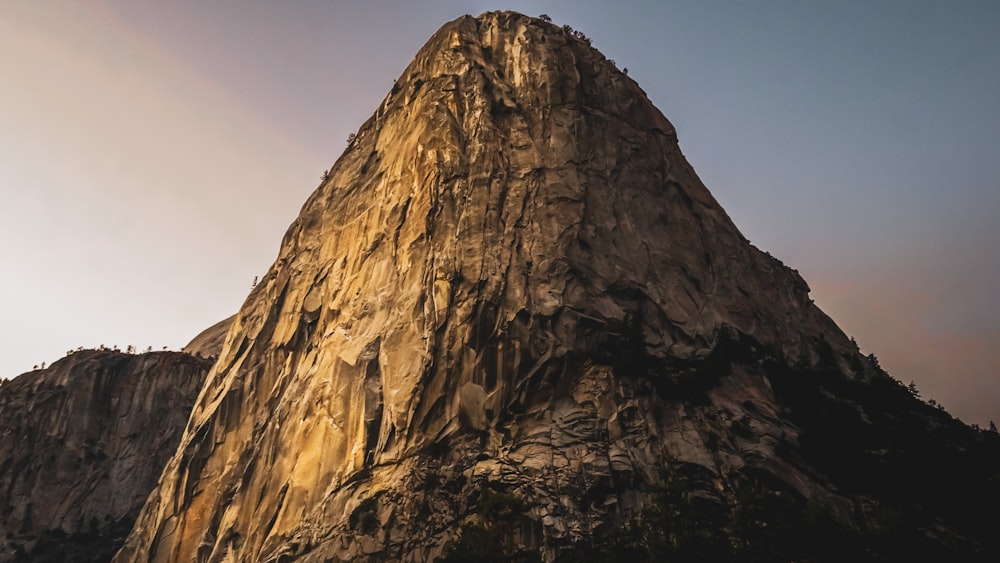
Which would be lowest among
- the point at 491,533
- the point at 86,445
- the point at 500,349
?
the point at 491,533

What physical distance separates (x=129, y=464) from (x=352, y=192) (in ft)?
126

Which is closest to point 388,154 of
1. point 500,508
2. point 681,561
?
point 500,508

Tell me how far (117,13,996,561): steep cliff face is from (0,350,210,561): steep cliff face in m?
19.5

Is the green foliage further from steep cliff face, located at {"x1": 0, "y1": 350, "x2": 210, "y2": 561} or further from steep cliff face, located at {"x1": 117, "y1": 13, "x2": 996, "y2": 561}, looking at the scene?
steep cliff face, located at {"x1": 0, "y1": 350, "x2": 210, "y2": 561}

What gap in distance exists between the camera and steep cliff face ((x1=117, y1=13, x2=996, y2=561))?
38.6 meters

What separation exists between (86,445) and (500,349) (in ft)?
174

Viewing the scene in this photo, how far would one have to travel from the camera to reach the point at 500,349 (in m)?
42.1

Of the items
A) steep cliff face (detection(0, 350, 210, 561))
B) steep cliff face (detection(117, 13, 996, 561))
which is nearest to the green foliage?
steep cliff face (detection(117, 13, 996, 561))

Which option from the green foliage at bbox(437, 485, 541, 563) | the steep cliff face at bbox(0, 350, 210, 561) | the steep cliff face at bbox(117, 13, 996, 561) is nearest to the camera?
the green foliage at bbox(437, 485, 541, 563)

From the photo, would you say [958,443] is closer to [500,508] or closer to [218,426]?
[500,508]

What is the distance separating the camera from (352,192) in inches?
2231

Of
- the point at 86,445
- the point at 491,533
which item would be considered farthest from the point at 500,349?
the point at 86,445

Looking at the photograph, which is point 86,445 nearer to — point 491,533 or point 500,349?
point 500,349

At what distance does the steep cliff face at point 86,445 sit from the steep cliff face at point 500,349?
1955 centimetres
